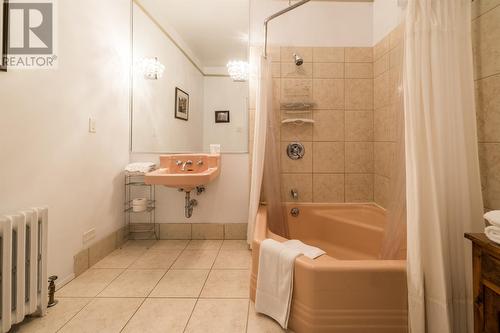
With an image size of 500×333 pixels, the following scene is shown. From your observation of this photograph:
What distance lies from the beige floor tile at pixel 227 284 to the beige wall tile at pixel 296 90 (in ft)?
5.22

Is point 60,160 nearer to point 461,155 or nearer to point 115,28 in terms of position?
point 115,28

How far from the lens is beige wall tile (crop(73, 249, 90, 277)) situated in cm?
183

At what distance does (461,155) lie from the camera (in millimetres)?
1156

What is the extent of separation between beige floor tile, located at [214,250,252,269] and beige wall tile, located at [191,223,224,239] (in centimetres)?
32

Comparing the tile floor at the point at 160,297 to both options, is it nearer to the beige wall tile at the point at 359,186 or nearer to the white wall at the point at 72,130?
the white wall at the point at 72,130

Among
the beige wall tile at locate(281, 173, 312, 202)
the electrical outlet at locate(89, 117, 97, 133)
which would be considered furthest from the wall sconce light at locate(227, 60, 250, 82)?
the electrical outlet at locate(89, 117, 97, 133)

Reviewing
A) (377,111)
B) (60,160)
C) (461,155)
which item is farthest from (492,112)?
(60,160)

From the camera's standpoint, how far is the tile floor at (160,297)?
1347 millimetres

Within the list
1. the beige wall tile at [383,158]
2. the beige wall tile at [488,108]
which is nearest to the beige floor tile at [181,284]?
the beige wall tile at [383,158]

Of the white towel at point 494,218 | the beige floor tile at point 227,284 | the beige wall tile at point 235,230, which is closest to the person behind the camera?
the white towel at point 494,218

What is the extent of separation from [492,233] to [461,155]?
41 cm

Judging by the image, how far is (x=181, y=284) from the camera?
1.76 m

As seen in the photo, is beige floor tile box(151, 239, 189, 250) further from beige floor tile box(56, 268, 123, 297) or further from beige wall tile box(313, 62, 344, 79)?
beige wall tile box(313, 62, 344, 79)

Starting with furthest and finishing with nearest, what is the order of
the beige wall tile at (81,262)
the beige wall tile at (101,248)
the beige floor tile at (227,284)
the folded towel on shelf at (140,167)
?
the folded towel on shelf at (140,167) < the beige wall tile at (101,248) < the beige wall tile at (81,262) < the beige floor tile at (227,284)
